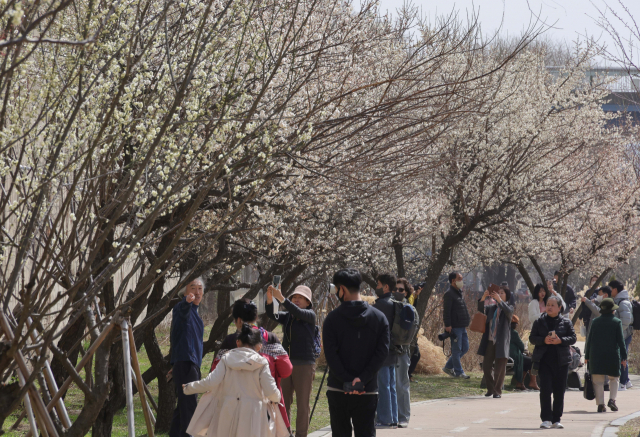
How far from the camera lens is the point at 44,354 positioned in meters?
3.05

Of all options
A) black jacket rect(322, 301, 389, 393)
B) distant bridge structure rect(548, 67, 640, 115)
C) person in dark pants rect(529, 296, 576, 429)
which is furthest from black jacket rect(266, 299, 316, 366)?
distant bridge structure rect(548, 67, 640, 115)

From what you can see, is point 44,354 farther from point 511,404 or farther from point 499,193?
point 499,193

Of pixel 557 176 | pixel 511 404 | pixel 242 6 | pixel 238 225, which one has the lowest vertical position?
pixel 511 404

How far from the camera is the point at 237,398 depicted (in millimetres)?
6117

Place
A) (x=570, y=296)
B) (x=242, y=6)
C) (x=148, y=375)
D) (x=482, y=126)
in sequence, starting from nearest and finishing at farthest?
(x=242, y=6)
(x=148, y=375)
(x=482, y=126)
(x=570, y=296)

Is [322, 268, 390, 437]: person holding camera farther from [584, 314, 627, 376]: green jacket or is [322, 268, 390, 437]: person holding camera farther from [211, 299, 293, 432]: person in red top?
[584, 314, 627, 376]: green jacket

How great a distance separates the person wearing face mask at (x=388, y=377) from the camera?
369 inches

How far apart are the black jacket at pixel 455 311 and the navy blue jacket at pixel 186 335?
8149 mm

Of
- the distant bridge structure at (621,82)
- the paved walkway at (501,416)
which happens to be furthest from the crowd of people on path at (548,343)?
the distant bridge structure at (621,82)

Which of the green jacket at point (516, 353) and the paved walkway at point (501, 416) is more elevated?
the green jacket at point (516, 353)

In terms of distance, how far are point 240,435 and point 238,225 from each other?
160 inches

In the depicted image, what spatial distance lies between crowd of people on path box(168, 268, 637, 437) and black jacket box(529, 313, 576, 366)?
0.04ft

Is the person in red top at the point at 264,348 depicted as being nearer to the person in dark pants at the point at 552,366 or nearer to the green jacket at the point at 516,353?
the person in dark pants at the point at 552,366

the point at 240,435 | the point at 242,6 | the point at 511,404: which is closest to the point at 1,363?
the point at 242,6
